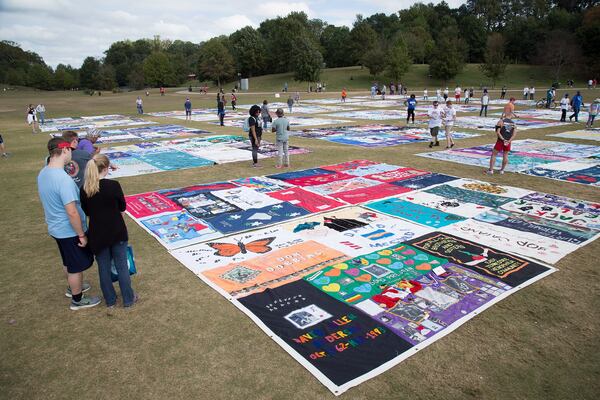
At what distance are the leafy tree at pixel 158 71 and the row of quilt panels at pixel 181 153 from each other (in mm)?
94983

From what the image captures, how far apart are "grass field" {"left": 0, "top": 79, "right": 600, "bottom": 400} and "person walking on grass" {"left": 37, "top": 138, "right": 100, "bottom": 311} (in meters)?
0.91

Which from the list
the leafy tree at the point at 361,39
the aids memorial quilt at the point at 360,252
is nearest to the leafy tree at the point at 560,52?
the leafy tree at the point at 361,39

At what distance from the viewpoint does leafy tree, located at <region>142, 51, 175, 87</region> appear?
347 feet

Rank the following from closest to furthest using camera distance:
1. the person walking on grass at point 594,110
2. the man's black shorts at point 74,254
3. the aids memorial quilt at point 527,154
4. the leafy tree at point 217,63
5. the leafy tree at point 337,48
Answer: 1. the man's black shorts at point 74,254
2. the aids memorial quilt at point 527,154
3. the person walking on grass at point 594,110
4. the leafy tree at point 217,63
5. the leafy tree at point 337,48

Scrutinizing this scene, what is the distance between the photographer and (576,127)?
75.6 feet

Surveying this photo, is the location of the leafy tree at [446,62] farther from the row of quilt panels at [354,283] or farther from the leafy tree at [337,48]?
the row of quilt panels at [354,283]

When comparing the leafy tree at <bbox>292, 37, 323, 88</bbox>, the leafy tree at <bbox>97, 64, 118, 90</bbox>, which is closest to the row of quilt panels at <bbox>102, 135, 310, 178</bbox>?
the leafy tree at <bbox>292, 37, 323, 88</bbox>

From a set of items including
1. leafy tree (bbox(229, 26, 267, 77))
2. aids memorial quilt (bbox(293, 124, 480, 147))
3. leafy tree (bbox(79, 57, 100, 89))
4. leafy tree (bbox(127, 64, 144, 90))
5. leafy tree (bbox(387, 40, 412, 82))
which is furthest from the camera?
leafy tree (bbox(79, 57, 100, 89))

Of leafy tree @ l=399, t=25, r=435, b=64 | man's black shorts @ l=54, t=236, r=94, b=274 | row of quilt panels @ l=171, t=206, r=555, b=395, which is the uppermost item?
leafy tree @ l=399, t=25, r=435, b=64

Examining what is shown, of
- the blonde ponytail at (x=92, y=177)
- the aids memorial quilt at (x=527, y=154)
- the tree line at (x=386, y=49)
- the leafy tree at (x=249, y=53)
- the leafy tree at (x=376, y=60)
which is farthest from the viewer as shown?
the leafy tree at (x=249, y=53)

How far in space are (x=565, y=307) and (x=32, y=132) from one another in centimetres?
3156

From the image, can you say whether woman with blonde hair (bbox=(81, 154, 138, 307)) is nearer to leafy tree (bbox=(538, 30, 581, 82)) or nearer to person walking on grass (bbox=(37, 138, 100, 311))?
person walking on grass (bbox=(37, 138, 100, 311))

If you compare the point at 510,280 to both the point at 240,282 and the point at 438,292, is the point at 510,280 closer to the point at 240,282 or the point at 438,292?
the point at 438,292

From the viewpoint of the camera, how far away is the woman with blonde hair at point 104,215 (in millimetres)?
5066
